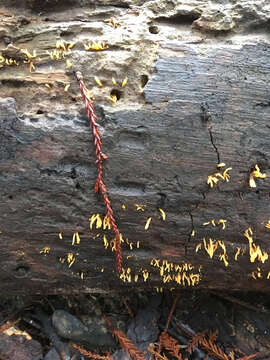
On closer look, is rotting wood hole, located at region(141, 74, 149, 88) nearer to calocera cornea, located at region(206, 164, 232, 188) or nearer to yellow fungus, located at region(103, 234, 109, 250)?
calocera cornea, located at region(206, 164, 232, 188)

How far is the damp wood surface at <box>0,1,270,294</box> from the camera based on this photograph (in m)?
2.82

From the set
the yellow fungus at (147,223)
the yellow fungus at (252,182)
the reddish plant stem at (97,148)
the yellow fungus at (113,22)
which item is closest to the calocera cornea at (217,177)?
the yellow fungus at (252,182)

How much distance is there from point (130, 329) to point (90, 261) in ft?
3.87

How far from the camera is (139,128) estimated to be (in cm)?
280

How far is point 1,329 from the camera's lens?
3764 mm

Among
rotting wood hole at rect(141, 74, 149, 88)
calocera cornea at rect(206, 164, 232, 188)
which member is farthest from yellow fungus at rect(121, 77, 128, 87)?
calocera cornea at rect(206, 164, 232, 188)

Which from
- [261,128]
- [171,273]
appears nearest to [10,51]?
[261,128]

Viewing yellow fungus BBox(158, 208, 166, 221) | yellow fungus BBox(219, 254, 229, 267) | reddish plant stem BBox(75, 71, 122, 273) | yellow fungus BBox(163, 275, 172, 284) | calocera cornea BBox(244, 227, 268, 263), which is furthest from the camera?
yellow fungus BBox(163, 275, 172, 284)

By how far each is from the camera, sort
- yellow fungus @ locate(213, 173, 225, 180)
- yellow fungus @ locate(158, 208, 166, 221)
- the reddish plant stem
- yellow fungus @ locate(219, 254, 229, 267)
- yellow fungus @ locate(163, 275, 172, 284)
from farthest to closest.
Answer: yellow fungus @ locate(163, 275, 172, 284)
yellow fungus @ locate(219, 254, 229, 267)
yellow fungus @ locate(158, 208, 166, 221)
yellow fungus @ locate(213, 173, 225, 180)
the reddish plant stem

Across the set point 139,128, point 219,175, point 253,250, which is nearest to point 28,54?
point 139,128

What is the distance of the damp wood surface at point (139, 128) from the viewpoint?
2818mm

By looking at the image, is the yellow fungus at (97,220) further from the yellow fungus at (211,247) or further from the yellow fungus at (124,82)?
the yellow fungus at (124,82)

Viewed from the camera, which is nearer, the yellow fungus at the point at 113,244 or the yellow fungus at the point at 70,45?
the yellow fungus at the point at 70,45

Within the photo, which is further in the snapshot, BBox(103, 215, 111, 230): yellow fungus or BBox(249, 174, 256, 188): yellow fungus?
BBox(103, 215, 111, 230): yellow fungus
